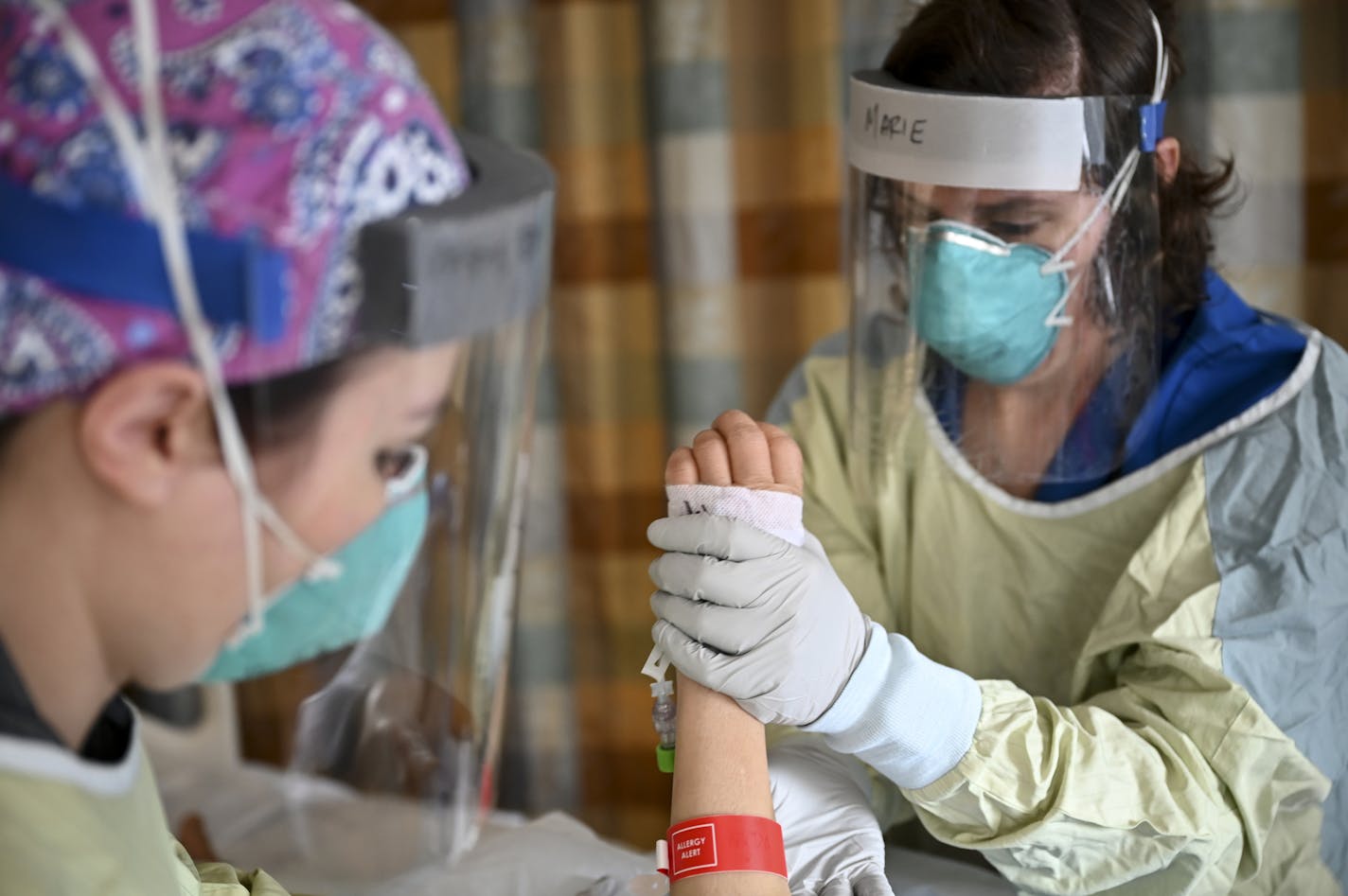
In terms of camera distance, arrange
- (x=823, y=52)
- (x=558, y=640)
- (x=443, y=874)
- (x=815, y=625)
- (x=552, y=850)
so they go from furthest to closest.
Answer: (x=558, y=640)
(x=823, y=52)
(x=552, y=850)
(x=443, y=874)
(x=815, y=625)

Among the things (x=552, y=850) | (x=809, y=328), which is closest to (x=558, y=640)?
(x=809, y=328)

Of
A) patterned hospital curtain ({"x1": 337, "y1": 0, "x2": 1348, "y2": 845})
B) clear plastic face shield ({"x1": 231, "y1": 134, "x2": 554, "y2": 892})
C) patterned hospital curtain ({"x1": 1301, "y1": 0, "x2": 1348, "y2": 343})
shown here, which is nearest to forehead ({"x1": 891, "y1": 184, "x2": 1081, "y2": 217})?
clear plastic face shield ({"x1": 231, "y1": 134, "x2": 554, "y2": 892})

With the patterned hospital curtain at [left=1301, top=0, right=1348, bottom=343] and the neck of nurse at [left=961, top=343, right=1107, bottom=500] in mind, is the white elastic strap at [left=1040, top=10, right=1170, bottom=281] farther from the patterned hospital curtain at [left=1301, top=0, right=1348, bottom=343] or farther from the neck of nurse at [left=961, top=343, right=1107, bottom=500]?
the patterned hospital curtain at [left=1301, top=0, right=1348, bottom=343]

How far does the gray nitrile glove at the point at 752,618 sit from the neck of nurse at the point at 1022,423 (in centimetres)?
37

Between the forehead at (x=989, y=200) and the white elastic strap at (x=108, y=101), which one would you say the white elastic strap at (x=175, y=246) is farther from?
the forehead at (x=989, y=200)

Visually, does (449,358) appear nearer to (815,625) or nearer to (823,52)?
(815,625)

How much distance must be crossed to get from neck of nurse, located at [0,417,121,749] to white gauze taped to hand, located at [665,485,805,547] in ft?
1.62

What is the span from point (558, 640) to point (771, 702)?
1388 millimetres

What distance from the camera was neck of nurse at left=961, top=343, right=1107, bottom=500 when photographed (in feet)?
4.40

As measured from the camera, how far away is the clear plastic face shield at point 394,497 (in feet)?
2.20

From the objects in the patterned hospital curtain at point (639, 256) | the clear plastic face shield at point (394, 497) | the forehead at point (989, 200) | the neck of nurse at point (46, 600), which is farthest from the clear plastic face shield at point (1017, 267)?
the neck of nurse at point (46, 600)

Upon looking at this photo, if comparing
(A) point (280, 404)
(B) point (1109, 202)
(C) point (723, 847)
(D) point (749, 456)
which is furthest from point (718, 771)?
(B) point (1109, 202)

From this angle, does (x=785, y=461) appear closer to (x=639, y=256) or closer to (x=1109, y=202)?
(x=1109, y=202)

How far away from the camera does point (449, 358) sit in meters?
0.78
